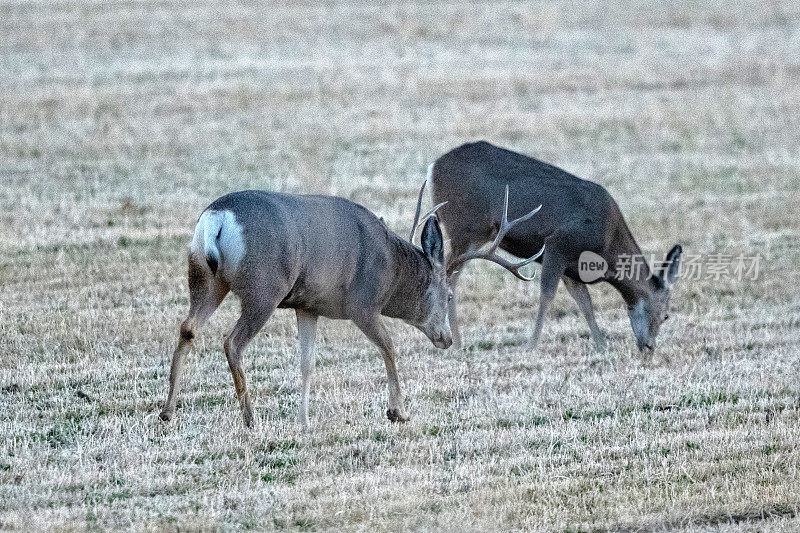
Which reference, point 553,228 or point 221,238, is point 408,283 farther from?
point 553,228

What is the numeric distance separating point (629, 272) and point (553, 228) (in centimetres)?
93

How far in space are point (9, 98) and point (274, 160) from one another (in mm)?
6879

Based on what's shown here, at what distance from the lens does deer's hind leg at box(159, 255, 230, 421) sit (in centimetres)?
927

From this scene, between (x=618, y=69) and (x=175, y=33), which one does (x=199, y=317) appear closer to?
(x=618, y=69)

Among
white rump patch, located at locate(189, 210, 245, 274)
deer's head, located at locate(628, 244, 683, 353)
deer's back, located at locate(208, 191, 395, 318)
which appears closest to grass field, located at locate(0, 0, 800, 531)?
deer's head, located at locate(628, 244, 683, 353)

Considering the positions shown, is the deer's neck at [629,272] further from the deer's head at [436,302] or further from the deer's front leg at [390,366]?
the deer's front leg at [390,366]

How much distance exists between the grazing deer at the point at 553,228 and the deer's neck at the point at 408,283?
200 cm

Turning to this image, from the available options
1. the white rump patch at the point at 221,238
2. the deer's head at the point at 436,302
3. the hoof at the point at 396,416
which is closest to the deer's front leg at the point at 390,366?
the hoof at the point at 396,416

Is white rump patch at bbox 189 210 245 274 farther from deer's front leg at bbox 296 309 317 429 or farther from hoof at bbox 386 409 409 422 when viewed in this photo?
hoof at bbox 386 409 409 422

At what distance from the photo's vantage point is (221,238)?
9.03 metres

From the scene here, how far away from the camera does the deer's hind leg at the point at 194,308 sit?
9266 millimetres

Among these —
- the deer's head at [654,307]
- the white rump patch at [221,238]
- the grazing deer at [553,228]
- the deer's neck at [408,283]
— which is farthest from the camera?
the grazing deer at [553,228]

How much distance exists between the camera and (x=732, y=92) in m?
28.4

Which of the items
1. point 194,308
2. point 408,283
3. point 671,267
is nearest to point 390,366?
point 408,283
